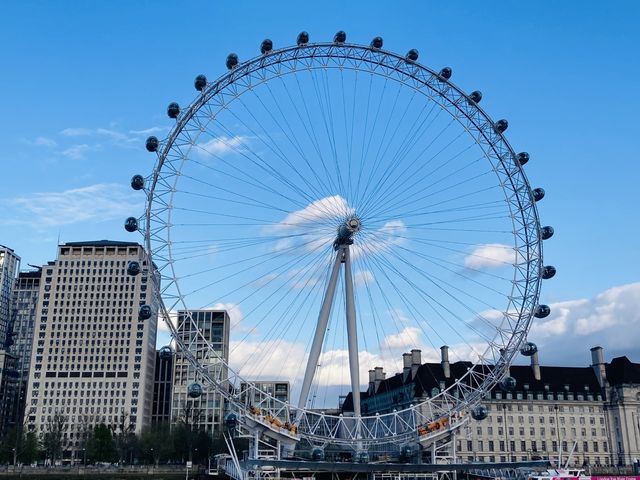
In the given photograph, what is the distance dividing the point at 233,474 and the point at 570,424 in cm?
7175

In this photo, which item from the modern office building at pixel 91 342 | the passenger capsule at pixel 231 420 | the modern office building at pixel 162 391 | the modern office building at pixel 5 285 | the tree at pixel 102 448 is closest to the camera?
the passenger capsule at pixel 231 420

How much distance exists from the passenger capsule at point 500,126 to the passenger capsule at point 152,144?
1123 inches

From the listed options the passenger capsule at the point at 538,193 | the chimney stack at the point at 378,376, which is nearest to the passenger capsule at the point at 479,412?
the passenger capsule at the point at 538,193

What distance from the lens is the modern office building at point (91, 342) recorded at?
15650 cm

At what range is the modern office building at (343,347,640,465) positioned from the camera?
351 feet

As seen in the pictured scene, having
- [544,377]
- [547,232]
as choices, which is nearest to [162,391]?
[544,377]

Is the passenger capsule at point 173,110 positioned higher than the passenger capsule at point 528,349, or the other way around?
the passenger capsule at point 173,110

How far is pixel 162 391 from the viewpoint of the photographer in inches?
6973

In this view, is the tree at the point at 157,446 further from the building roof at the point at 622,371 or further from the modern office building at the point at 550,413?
the building roof at the point at 622,371

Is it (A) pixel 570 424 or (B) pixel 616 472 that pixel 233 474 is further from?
(A) pixel 570 424

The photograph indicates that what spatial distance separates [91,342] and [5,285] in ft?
153

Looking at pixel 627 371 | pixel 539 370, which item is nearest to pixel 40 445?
pixel 539 370

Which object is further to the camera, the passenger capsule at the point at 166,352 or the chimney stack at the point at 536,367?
the chimney stack at the point at 536,367

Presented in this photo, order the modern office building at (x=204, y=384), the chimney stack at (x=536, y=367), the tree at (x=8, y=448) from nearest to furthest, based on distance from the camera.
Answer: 1. the tree at (x=8, y=448)
2. the chimney stack at (x=536, y=367)
3. the modern office building at (x=204, y=384)
